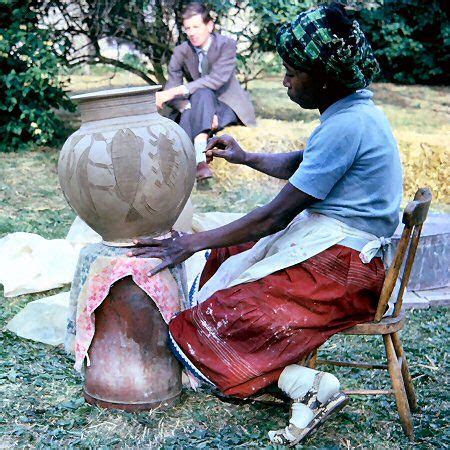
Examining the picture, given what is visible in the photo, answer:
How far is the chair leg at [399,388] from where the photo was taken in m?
3.14

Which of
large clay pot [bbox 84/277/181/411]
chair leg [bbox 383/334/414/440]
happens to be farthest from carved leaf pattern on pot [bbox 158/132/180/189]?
chair leg [bbox 383/334/414/440]

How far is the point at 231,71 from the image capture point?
7.77 m

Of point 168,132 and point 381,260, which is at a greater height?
point 168,132

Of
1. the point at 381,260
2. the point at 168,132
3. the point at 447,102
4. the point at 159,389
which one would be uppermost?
the point at 168,132

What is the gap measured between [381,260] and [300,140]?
16.3 ft

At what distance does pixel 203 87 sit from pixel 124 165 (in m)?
4.76

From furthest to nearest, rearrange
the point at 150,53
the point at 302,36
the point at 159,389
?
1. the point at 150,53
2. the point at 159,389
3. the point at 302,36

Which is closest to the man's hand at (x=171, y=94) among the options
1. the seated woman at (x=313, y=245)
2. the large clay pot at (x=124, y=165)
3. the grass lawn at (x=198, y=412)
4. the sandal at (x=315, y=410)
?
the grass lawn at (x=198, y=412)

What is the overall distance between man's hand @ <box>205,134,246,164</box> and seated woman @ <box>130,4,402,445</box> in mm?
498

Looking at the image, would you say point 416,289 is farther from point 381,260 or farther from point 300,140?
point 300,140

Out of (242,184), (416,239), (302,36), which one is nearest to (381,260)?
(416,239)

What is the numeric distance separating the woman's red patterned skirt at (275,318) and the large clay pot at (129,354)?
0.27 m

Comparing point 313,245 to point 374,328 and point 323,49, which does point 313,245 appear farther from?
point 323,49

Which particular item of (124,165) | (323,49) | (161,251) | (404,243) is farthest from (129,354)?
(323,49)
